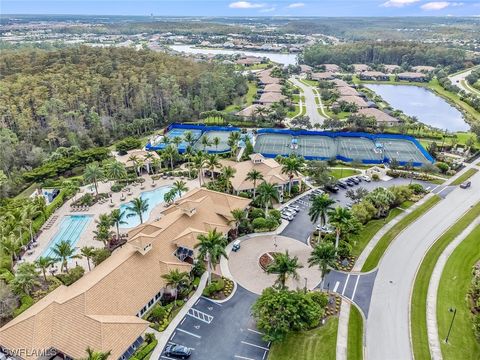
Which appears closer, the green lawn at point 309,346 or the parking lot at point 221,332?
the green lawn at point 309,346

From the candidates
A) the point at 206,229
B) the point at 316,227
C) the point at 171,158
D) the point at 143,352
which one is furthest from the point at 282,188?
the point at 143,352

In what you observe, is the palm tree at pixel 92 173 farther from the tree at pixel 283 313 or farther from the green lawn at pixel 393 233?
the green lawn at pixel 393 233

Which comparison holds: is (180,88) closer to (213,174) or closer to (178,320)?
(213,174)

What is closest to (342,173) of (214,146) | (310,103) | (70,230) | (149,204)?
(214,146)

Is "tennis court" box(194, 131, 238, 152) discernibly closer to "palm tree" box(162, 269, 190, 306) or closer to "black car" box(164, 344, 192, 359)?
"palm tree" box(162, 269, 190, 306)

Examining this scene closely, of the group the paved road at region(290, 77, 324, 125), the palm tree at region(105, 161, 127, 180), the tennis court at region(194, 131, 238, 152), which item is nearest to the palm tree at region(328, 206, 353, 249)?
the palm tree at region(105, 161, 127, 180)

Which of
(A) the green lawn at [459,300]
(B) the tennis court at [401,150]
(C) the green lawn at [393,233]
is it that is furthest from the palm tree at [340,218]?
(B) the tennis court at [401,150]

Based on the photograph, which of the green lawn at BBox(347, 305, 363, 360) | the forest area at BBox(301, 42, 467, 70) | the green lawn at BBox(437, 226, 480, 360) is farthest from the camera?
the forest area at BBox(301, 42, 467, 70)
